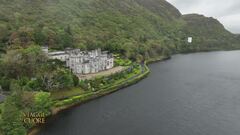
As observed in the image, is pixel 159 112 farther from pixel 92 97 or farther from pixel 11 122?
pixel 11 122

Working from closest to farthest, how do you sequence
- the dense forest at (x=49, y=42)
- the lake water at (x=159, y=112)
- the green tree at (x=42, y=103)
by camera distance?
the green tree at (x=42, y=103) → the lake water at (x=159, y=112) → the dense forest at (x=49, y=42)

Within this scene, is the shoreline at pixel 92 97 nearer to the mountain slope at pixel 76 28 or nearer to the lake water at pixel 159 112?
the lake water at pixel 159 112

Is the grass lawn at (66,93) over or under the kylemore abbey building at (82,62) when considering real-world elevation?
under

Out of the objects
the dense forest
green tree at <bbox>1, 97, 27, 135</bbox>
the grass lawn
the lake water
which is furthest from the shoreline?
green tree at <bbox>1, 97, 27, 135</bbox>

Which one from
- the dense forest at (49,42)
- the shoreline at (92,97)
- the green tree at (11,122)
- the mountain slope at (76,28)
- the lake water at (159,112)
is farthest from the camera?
the mountain slope at (76,28)

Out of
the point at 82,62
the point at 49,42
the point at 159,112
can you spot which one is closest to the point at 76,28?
the point at 49,42

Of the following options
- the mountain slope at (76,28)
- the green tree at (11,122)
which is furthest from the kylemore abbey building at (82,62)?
the green tree at (11,122)

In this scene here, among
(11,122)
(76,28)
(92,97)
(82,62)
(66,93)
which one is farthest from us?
(76,28)

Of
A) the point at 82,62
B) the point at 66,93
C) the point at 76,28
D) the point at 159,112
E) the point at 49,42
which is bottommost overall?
Answer: the point at 159,112
